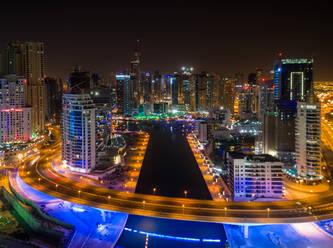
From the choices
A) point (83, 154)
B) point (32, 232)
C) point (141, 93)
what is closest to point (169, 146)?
point (83, 154)

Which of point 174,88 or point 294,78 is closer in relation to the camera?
point 294,78

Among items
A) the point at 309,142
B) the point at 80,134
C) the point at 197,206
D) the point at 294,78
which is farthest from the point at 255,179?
the point at 294,78

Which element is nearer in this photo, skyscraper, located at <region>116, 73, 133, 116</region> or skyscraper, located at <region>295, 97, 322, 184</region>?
skyscraper, located at <region>295, 97, 322, 184</region>

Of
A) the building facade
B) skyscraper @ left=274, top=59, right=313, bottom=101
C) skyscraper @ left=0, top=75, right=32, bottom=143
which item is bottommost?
the building facade

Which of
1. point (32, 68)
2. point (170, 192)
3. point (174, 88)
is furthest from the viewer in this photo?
point (174, 88)

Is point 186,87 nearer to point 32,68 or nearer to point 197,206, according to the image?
point 32,68

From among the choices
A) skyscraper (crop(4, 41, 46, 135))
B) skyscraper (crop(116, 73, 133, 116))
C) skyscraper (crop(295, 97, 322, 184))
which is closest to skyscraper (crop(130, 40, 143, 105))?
skyscraper (crop(116, 73, 133, 116))

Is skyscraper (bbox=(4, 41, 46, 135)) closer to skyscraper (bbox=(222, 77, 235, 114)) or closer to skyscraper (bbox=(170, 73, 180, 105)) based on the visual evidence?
skyscraper (bbox=(170, 73, 180, 105))
